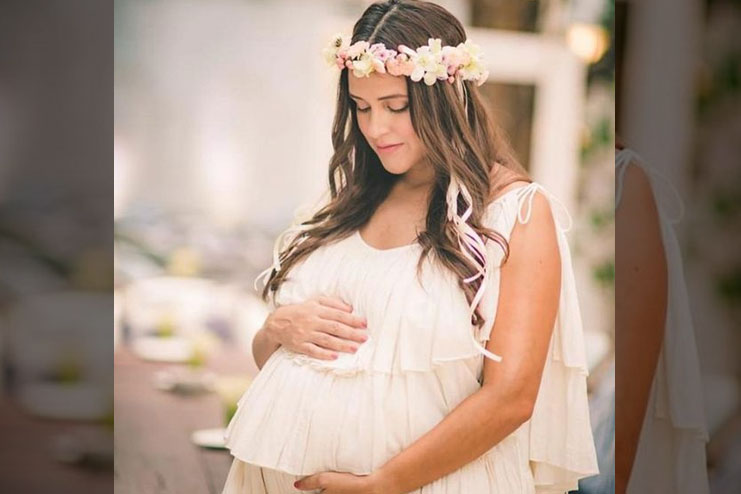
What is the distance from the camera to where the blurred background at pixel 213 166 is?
1994 millimetres

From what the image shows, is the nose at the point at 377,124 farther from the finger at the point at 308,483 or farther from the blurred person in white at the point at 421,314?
the finger at the point at 308,483

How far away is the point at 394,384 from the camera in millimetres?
1881

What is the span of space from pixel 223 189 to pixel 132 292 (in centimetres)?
29

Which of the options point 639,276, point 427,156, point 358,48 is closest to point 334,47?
point 358,48

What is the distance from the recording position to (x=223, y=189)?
201 centimetres

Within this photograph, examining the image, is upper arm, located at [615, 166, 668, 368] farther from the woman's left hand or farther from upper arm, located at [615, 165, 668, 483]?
the woman's left hand

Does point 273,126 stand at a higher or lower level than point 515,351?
higher

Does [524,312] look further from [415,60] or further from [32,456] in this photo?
[32,456]

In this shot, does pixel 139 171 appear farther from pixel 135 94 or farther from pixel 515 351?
pixel 515 351

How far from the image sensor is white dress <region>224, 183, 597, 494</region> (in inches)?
73.7

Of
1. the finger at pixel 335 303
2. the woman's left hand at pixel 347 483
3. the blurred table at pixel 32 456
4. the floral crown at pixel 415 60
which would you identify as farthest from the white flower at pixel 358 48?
the blurred table at pixel 32 456

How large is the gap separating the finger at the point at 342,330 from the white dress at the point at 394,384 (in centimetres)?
2

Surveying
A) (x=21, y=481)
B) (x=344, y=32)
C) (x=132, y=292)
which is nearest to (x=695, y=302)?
(x=344, y=32)

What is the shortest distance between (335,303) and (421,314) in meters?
0.18
